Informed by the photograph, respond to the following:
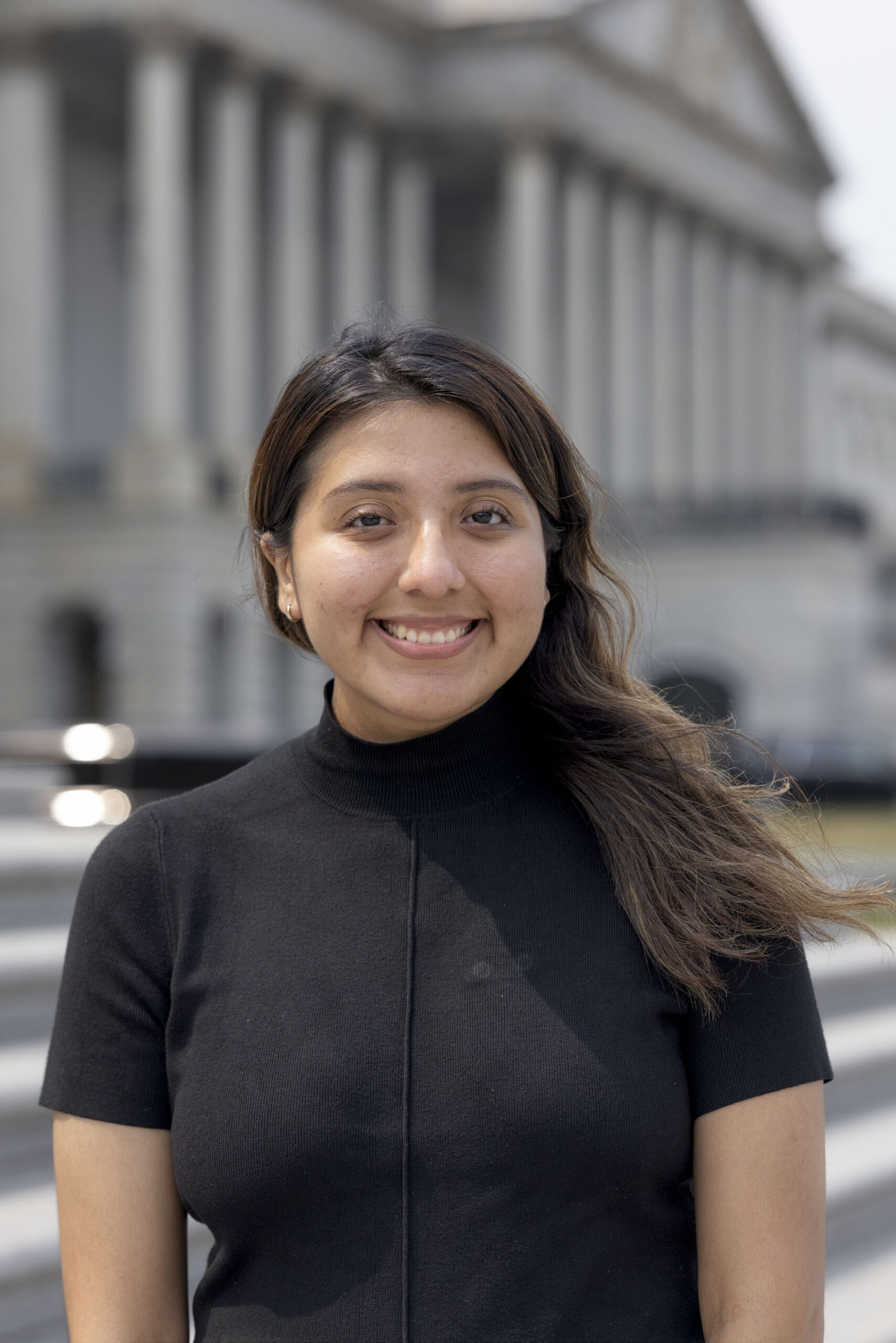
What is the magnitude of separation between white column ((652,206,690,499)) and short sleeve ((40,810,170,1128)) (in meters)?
50.7

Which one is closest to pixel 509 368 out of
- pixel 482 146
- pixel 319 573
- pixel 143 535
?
pixel 319 573

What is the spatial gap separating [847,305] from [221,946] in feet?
233

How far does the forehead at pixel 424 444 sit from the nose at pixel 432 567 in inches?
3.5

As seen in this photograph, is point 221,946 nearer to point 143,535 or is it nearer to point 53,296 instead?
point 143,535

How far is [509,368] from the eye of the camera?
2.74 meters

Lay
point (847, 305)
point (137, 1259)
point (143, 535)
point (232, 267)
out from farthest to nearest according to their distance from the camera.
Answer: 1. point (847, 305)
2. point (232, 267)
3. point (143, 535)
4. point (137, 1259)

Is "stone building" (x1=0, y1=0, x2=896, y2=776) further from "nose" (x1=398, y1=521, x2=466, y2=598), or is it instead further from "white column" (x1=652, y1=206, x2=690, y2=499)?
"nose" (x1=398, y1=521, x2=466, y2=598)

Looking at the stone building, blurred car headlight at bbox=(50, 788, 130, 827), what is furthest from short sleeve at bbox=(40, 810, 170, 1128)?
the stone building

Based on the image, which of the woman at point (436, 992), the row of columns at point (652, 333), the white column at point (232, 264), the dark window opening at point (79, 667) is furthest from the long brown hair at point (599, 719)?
the row of columns at point (652, 333)

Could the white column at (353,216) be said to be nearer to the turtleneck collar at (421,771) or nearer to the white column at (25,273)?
the white column at (25,273)

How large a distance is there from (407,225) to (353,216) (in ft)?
8.68

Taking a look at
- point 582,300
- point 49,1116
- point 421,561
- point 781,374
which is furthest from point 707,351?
point 421,561

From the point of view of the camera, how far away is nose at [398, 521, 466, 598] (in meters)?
2.67

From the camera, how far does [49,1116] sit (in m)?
4.64
